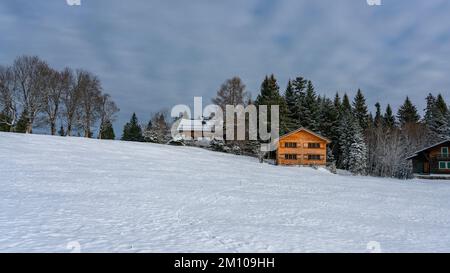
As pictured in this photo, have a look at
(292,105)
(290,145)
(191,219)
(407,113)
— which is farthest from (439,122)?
(191,219)

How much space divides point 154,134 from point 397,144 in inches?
2053

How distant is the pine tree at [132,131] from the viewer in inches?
3262

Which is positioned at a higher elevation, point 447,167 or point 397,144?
point 397,144

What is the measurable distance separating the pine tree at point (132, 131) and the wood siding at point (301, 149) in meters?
46.3

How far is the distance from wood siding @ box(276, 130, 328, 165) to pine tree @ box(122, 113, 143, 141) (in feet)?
152

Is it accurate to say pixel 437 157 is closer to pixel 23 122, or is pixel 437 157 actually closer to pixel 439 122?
pixel 439 122

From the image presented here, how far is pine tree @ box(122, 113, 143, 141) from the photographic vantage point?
272ft

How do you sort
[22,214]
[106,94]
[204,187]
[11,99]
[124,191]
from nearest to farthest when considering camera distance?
[22,214]
[124,191]
[204,187]
[11,99]
[106,94]

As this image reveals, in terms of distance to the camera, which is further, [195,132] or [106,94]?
[195,132]

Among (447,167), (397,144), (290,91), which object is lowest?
(447,167)

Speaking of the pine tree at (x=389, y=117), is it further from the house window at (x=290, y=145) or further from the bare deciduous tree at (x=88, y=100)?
the bare deciduous tree at (x=88, y=100)

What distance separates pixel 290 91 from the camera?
6372 cm
